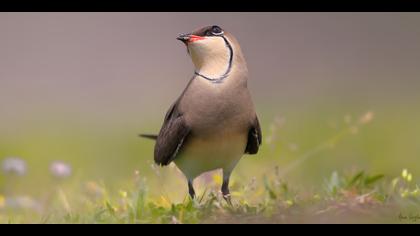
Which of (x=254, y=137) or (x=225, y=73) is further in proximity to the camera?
(x=254, y=137)

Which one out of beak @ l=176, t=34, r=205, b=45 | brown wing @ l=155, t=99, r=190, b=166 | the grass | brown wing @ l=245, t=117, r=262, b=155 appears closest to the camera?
the grass

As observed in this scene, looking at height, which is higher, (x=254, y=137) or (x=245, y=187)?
(x=254, y=137)

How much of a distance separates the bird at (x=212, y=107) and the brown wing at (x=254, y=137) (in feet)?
0.08

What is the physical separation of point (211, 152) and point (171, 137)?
0.30 metres

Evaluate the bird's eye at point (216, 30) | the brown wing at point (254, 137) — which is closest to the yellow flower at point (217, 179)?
the brown wing at point (254, 137)

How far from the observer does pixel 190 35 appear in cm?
592

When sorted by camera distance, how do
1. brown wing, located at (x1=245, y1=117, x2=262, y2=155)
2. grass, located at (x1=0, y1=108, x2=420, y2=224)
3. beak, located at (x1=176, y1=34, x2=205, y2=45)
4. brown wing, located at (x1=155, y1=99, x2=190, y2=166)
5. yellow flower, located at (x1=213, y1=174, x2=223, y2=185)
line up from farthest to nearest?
1. yellow flower, located at (x1=213, y1=174, x2=223, y2=185)
2. brown wing, located at (x1=245, y1=117, x2=262, y2=155)
3. brown wing, located at (x1=155, y1=99, x2=190, y2=166)
4. beak, located at (x1=176, y1=34, x2=205, y2=45)
5. grass, located at (x1=0, y1=108, x2=420, y2=224)

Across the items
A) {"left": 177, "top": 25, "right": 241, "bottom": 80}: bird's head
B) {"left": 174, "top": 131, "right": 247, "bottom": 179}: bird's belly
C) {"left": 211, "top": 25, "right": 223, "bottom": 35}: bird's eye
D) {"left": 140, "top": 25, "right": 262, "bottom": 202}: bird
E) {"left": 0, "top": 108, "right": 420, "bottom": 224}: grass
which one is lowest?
{"left": 0, "top": 108, "right": 420, "bottom": 224}: grass

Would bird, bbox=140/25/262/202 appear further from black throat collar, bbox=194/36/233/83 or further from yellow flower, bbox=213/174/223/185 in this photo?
yellow flower, bbox=213/174/223/185

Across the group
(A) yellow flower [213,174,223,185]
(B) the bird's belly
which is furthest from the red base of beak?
(A) yellow flower [213,174,223,185]

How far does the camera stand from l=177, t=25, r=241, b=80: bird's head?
19.4 feet

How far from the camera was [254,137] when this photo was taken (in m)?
6.25

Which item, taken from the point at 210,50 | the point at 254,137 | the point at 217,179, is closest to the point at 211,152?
the point at 254,137

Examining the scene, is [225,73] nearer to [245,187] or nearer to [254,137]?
[254,137]
